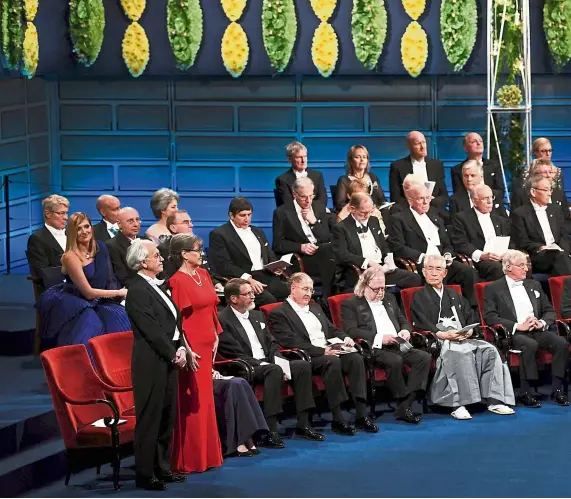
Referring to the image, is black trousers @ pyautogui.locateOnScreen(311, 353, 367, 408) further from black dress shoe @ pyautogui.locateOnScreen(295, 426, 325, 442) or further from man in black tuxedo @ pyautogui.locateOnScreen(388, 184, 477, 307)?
man in black tuxedo @ pyautogui.locateOnScreen(388, 184, 477, 307)

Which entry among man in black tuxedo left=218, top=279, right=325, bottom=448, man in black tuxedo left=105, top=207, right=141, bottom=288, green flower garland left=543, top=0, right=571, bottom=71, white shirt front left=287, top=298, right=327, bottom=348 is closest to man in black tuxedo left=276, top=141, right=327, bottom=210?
white shirt front left=287, top=298, right=327, bottom=348

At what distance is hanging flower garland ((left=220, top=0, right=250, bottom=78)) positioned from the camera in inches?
489

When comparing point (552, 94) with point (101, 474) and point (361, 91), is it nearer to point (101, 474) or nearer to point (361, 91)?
point (361, 91)

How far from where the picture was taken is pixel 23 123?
39.1ft

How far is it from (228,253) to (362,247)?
0.98 metres

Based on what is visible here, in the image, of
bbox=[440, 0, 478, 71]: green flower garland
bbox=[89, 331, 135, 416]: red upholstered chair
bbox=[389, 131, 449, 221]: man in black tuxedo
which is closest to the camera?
bbox=[89, 331, 135, 416]: red upholstered chair

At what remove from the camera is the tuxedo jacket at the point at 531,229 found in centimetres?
1031

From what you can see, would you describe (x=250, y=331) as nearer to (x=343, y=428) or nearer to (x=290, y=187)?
(x=343, y=428)

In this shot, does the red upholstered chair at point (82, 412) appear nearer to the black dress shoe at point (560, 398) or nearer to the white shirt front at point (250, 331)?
the white shirt front at point (250, 331)

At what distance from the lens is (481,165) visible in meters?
10.8

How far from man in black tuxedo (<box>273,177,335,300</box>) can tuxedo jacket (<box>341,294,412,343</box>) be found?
0.80 m

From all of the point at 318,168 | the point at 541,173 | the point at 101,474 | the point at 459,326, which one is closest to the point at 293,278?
the point at 459,326

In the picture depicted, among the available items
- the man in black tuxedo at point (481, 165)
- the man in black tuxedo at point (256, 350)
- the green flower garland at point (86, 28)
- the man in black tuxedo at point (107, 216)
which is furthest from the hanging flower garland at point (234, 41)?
the man in black tuxedo at point (256, 350)

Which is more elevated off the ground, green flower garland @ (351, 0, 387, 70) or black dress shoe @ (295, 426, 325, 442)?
green flower garland @ (351, 0, 387, 70)
